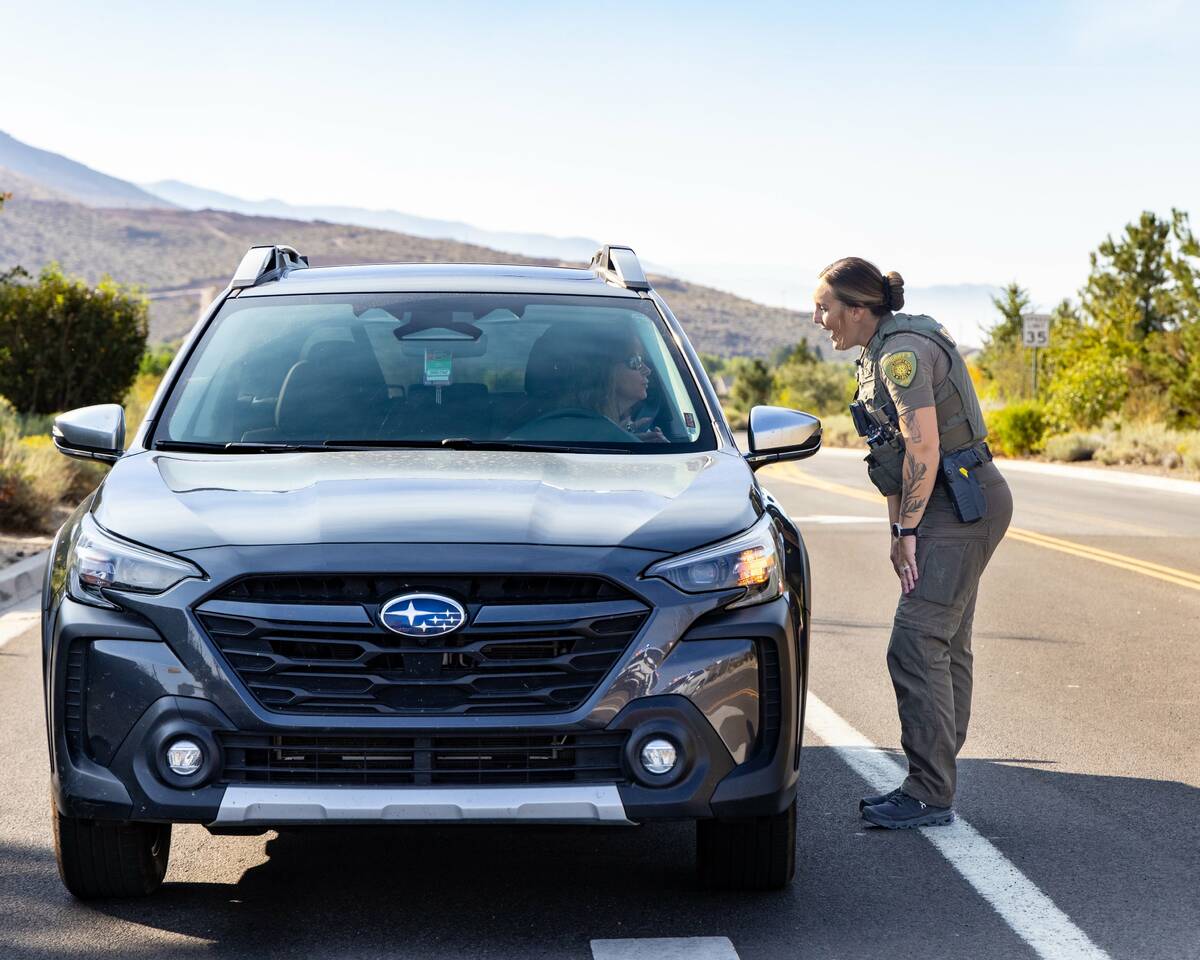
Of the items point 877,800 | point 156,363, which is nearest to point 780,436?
point 877,800

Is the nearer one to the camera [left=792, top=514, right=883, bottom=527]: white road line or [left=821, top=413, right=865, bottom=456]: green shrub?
[left=792, top=514, right=883, bottom=527]: white road line

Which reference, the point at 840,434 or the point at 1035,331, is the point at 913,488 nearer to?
the point at 1035,331

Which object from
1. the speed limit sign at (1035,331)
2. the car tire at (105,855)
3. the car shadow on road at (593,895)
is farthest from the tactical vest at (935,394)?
the speed limit sign at (1035,331)

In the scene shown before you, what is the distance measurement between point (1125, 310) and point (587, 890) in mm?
37882

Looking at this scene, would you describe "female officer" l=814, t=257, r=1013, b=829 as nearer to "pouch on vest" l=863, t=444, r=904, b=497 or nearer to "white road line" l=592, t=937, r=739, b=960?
"pouch on vest" l=863, t=444, r=904, b=497

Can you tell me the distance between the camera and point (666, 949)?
4.39m

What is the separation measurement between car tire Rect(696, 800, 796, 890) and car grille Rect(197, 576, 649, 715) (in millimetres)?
838

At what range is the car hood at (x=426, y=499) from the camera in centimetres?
430

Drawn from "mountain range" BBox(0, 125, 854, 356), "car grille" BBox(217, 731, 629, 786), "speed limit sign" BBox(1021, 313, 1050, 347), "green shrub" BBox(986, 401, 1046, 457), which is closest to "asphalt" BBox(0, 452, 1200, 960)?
"car grille" BBox(217, 731, 629, 786)

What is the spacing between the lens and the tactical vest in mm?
5523

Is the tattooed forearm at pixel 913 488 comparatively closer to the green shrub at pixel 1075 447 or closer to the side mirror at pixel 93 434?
the side mirror at pixel 93 434

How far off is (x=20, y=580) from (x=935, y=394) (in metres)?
8.22

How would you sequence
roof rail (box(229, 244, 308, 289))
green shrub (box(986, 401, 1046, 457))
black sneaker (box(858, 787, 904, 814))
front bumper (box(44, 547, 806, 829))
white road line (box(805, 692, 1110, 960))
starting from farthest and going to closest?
green shrub (box(986, 401, 1046, 457))
roof rail (box(229, 244, 308, 289))
black sneaker (box(858, 787, 904, 814))
white road line (box(805, 692, 1110, 960))
front bumper (box(44, 547, 806, 829))

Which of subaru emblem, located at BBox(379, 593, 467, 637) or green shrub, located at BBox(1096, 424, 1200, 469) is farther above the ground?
subaru emblem, located at BBox(379, 593, 467, 637)
